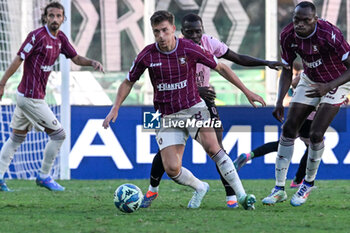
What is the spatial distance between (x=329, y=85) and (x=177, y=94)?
1.27 m

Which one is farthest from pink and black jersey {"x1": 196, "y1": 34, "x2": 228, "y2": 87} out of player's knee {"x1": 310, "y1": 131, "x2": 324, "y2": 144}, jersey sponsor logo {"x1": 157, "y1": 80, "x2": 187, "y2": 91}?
player's knee {"x1": 310, "y1": 131, "x2": 324, "y2": 144}

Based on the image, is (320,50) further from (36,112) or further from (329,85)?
(36,112)

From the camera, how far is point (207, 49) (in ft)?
22.5

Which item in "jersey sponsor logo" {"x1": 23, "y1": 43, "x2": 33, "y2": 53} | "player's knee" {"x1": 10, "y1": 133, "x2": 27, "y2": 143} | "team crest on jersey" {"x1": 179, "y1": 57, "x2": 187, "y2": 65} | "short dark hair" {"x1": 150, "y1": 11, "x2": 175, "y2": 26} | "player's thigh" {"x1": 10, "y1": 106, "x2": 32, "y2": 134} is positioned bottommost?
"player's knee" {"x1": 10, "y1": 133, "x2": 27, "y2": 143}

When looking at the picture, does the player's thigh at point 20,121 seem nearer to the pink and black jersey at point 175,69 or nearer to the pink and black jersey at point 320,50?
the pink and black jersey at point 175,69

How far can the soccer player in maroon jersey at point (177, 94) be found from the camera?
6.29 metres

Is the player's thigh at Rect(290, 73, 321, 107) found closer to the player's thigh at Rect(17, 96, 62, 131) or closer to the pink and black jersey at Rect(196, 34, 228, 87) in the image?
the pink and black jersey at Rect(196, 34, 228, 87)

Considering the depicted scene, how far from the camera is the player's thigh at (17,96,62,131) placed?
8.61 meters

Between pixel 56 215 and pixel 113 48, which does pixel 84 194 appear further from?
pixel 113 48

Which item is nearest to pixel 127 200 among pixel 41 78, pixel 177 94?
pixel 177 94

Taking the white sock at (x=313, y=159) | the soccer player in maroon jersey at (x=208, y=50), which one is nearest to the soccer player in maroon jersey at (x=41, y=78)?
the soccer player in maroon jersey at (x=208, y=50)

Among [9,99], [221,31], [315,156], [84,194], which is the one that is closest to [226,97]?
[221,31]

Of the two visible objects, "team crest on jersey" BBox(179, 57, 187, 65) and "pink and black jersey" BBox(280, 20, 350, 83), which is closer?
"team crest on jersey" BBox(179, 57, 187, 65)

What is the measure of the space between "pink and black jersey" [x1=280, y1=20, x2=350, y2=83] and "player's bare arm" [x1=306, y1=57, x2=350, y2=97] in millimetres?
125
